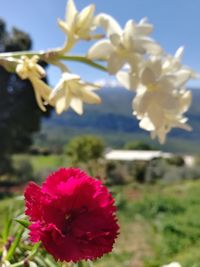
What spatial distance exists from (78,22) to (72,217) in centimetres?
13

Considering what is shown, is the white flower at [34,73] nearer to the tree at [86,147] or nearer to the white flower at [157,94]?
the white flower at [157,94]

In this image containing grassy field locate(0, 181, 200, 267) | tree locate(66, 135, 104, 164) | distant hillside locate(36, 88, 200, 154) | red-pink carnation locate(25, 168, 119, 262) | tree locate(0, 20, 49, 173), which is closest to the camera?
red-pink carnation locate(25, 168, 119, 262)

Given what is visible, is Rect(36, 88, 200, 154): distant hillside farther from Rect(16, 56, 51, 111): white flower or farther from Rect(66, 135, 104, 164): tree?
Rect(16, 56, 51, 111): white flower

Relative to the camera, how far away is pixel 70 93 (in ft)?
1.28

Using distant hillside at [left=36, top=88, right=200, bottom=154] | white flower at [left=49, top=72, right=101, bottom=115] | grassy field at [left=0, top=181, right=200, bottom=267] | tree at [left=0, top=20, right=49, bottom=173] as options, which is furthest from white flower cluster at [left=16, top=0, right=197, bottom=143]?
distant hillside at [left=36, top=88, right=200, bottom=154]

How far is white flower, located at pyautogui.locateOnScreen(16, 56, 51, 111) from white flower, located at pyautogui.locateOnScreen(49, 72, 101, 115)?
0.05 ft

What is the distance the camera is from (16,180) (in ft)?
45.6

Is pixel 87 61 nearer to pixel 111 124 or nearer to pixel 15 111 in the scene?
pixel 15 111

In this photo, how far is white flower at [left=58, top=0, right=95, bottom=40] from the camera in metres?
0.37

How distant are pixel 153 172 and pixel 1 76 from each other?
4365mm

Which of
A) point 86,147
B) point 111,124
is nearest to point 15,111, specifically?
point 86,147

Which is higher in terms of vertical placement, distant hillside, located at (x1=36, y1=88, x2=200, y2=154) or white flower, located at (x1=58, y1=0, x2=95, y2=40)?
white flower, located at (x1=58, y1=0, x2=95, y2=40)

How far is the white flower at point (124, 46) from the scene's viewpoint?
339 mm

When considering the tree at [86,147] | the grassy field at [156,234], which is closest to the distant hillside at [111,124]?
the tree at [86,147]
